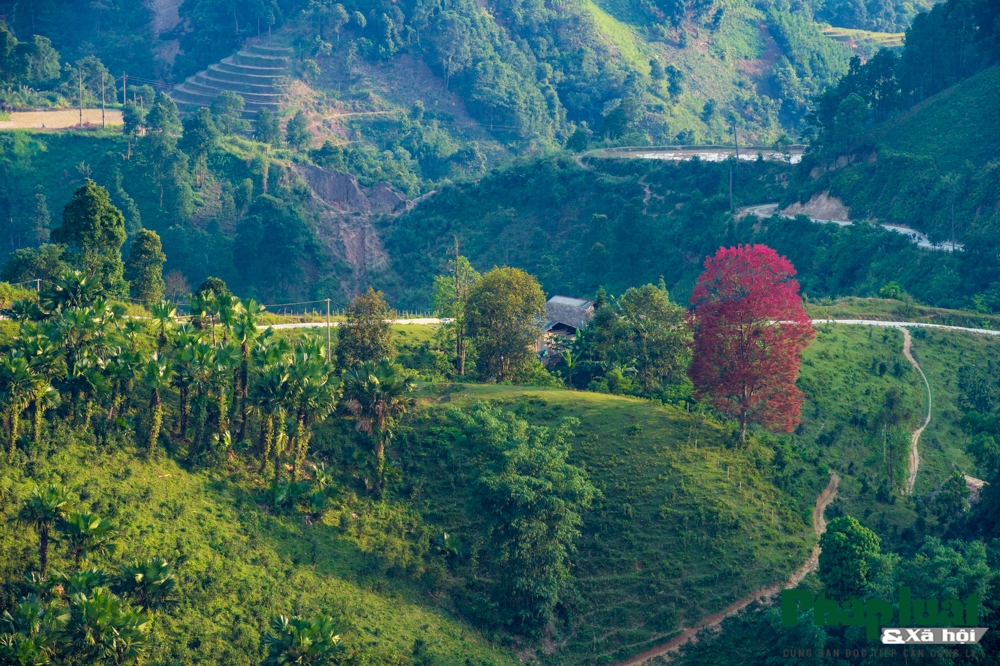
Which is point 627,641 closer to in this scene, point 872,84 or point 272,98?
point 872,84

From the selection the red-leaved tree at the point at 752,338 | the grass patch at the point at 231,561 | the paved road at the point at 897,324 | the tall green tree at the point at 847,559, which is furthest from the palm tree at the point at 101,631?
the paved road at the point at 897,324

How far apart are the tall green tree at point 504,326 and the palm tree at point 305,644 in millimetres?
29108

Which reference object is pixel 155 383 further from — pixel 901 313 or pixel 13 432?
pixel 901 313

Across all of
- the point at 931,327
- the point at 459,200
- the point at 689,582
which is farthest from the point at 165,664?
the point at 459,200

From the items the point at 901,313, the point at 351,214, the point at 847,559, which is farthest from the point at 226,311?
the point at 351,214

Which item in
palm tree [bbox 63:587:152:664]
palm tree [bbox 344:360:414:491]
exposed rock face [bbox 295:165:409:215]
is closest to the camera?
palm tree [bbox 63:587:152:664]

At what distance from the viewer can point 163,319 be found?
58094 mm

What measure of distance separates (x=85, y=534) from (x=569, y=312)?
48273 mm

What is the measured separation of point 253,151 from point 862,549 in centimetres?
10233

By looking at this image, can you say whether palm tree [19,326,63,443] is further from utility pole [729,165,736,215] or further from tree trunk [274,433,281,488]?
utility pole [729,165,736,215]

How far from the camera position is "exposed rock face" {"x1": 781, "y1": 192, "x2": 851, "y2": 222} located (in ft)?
365

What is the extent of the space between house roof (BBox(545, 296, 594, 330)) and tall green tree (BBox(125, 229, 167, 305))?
2690 cm

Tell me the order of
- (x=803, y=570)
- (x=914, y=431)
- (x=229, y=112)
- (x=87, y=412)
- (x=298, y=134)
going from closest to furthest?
(x=87, y=412) → (x=803, y=570) → (x=914, y=431) → (x=298, y=134) → (x=229, y=112)

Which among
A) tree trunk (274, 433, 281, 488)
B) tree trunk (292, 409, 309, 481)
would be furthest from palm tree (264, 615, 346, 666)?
tree trunk (292, 409, 309, 481)
